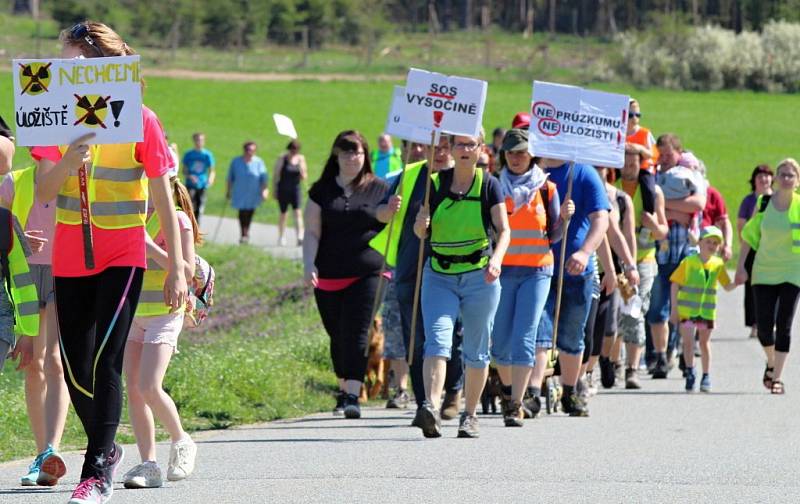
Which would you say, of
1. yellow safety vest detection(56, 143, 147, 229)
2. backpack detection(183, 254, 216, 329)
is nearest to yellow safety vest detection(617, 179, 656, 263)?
backpack detection(183, 254, 216, 329)

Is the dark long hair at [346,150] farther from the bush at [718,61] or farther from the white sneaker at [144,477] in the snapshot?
the bush at [718,61]

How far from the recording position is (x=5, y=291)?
724 centimetres

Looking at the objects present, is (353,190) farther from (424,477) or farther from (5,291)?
(5,291)

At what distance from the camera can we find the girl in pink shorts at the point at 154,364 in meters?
8.06

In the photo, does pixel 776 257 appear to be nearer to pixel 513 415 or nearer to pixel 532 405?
pixel 532 405

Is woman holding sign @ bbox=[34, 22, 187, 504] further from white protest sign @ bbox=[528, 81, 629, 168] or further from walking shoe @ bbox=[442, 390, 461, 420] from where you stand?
white protest sign @ bbox=[528, 81, 629, 168]

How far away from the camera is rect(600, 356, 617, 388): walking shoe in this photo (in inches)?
561

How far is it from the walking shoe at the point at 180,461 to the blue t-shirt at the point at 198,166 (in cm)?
2315

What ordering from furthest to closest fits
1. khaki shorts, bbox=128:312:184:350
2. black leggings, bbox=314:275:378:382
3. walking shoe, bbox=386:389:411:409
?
walking shoe, bbox=386:389:411:409 → black leggings, bbox=314:275:378:382 → khaki shorts, bbox=128:312:184:350

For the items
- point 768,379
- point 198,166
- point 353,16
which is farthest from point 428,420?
point 353,16

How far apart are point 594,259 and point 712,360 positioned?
4.71 meters

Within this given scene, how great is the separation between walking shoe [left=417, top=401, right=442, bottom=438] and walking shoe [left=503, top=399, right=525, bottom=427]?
36.8 inches

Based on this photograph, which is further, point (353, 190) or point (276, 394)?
point (276, 394)

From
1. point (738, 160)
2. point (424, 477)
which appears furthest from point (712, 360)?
point (738, 160)
